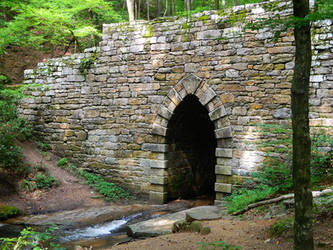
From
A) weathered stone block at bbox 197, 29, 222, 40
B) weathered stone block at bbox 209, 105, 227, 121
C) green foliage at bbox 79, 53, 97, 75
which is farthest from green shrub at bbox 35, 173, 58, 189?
weathered stone block at bbox 197, 29, 222, 40

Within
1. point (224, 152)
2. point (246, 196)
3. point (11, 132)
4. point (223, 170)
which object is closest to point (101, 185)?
point (11, 132)

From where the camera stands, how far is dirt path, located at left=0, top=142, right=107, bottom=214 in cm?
711

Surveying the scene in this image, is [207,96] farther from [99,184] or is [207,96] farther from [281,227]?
[281,227]

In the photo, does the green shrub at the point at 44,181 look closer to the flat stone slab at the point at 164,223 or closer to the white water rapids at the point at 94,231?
the white water rapids at the point at 94,231

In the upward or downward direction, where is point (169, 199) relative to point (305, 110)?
downward

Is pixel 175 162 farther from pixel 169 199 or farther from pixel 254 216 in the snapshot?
pixel 254 216

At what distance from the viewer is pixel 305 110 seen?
284cm

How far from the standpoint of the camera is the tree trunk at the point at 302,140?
9.25ft

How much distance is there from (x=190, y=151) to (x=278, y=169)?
3.26 m

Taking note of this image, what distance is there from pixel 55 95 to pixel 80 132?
150cm

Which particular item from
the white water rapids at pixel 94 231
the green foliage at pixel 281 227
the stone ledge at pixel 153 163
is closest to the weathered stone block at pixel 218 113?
the stone ledge at pixel 153 163

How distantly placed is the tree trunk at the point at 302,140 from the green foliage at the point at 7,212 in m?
5.87

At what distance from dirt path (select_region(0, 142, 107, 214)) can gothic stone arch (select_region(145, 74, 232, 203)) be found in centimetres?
152

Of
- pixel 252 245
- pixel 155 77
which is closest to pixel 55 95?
pixel 155 77
